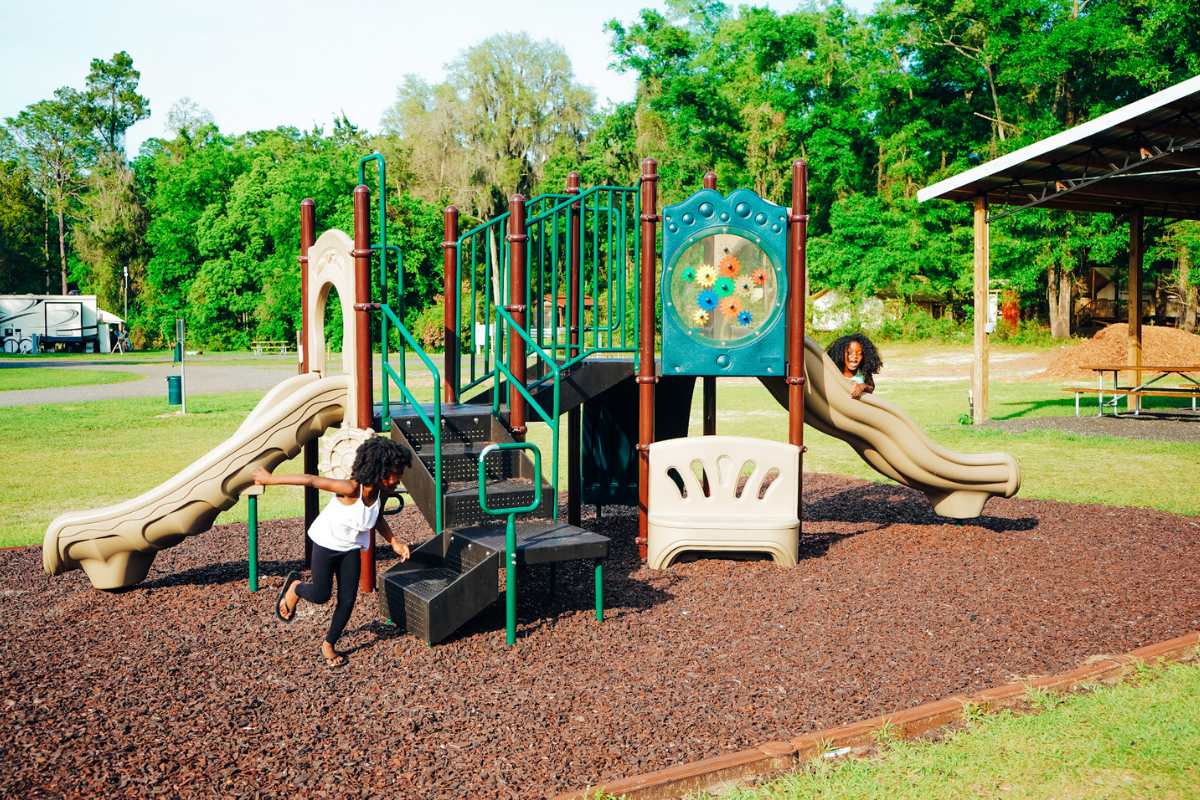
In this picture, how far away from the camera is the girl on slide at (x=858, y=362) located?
7.69 metres

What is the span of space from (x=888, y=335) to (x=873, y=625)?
37.8 m

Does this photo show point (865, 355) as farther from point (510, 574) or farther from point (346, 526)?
point (346, 526)

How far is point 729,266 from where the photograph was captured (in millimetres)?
7184

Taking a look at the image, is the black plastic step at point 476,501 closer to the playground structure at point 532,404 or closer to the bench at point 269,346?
the playground structure at point 532,404

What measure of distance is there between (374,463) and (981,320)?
14.0 metres

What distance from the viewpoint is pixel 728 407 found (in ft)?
66.3

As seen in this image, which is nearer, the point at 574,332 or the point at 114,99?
the point at 574,332

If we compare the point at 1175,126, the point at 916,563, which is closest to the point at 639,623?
the point at 916,563

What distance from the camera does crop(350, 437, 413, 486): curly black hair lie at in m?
4.85

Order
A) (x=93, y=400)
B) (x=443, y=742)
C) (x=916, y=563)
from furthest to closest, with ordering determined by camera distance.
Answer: (x=93, y=400) < (x=916, y=563) < (x=443, y=742)

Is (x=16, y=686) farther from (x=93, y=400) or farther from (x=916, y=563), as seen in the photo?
(x=93, y=400)

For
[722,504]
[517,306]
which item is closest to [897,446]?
[722,504]

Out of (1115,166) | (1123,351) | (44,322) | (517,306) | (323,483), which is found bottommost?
(323,483)

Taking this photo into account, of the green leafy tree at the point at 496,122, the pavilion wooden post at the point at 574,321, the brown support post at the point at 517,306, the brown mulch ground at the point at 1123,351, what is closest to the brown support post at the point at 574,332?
the pavilion wooden post at the point at 574,321
